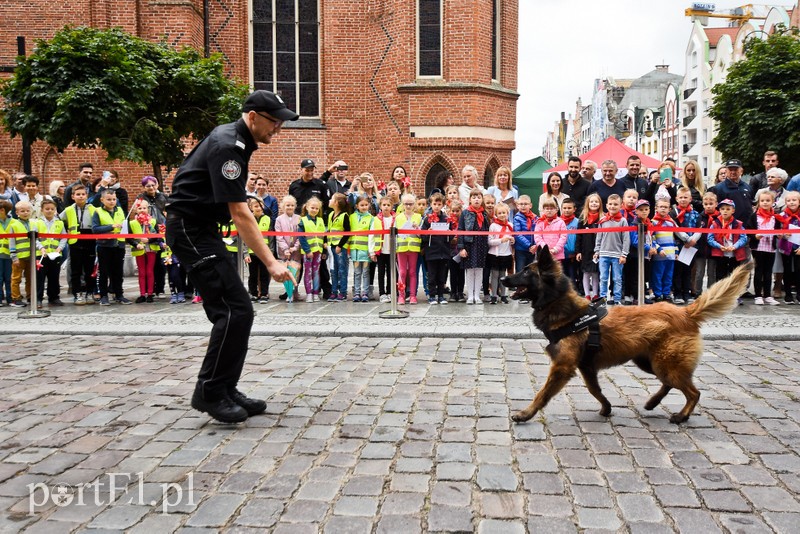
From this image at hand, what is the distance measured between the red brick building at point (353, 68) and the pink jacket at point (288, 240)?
10.3 m

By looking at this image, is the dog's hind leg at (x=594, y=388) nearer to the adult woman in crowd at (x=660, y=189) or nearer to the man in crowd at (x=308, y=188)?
the adult woman in crowd at (x=660, y=189)

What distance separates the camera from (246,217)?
4.69 m

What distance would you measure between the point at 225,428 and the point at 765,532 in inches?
128

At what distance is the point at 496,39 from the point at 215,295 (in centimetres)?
1962

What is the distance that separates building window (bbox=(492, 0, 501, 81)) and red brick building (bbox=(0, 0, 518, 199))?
4 centimetres

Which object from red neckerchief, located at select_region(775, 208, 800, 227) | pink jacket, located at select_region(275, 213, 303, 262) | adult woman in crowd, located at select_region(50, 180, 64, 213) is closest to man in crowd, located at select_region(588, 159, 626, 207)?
red neckerchief, located at select_region(775, 208, 800, 227)

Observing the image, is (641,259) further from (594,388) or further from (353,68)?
(353,68)

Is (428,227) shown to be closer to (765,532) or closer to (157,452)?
(157,452)

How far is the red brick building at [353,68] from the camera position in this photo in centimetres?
2178

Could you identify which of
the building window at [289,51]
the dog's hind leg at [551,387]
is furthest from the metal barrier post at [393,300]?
the building window at [289,51]

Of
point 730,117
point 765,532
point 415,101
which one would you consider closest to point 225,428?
point 765,532

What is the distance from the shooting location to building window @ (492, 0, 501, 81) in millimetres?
22489

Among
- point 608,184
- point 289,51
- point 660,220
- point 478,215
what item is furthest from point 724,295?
point 289,51

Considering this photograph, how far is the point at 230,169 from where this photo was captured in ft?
15.2
